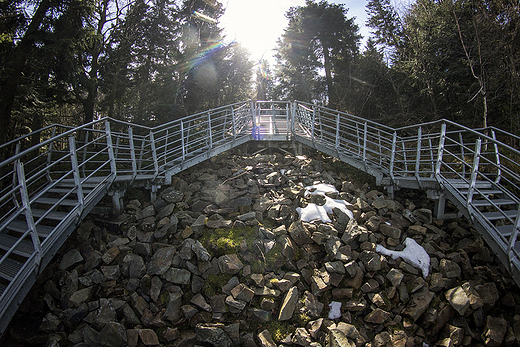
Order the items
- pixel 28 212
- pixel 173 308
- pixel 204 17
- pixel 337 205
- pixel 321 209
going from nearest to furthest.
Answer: pixel 28 212 → pixel 173 308 → pixel 321 209 → pixel 337 205 → pixel 204 17

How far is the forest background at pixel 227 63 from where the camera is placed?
8047 millimetres

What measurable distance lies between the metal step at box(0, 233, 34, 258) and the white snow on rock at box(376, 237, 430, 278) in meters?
4.85

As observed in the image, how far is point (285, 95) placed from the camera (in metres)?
22.9

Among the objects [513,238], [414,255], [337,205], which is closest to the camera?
[513,238]

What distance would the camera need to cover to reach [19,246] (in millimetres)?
3391

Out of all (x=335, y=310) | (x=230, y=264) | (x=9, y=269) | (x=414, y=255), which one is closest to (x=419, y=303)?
(x=414, y=255)

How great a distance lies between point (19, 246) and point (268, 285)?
3199 mm

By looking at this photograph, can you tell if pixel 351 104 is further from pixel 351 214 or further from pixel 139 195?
pixel 139 195

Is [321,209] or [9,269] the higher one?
[9,269]

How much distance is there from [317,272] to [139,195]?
13.4ft

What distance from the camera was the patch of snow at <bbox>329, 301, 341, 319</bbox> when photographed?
3.86 meters

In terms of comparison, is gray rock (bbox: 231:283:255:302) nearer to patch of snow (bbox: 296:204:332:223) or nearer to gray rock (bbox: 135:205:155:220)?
patch of snow (bbox: 296:204:332:223)

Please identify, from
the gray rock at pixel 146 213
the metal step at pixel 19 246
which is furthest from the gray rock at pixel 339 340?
the gray rock at pixel 146 213

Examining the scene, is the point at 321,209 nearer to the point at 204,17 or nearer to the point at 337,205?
the point at 337,205
